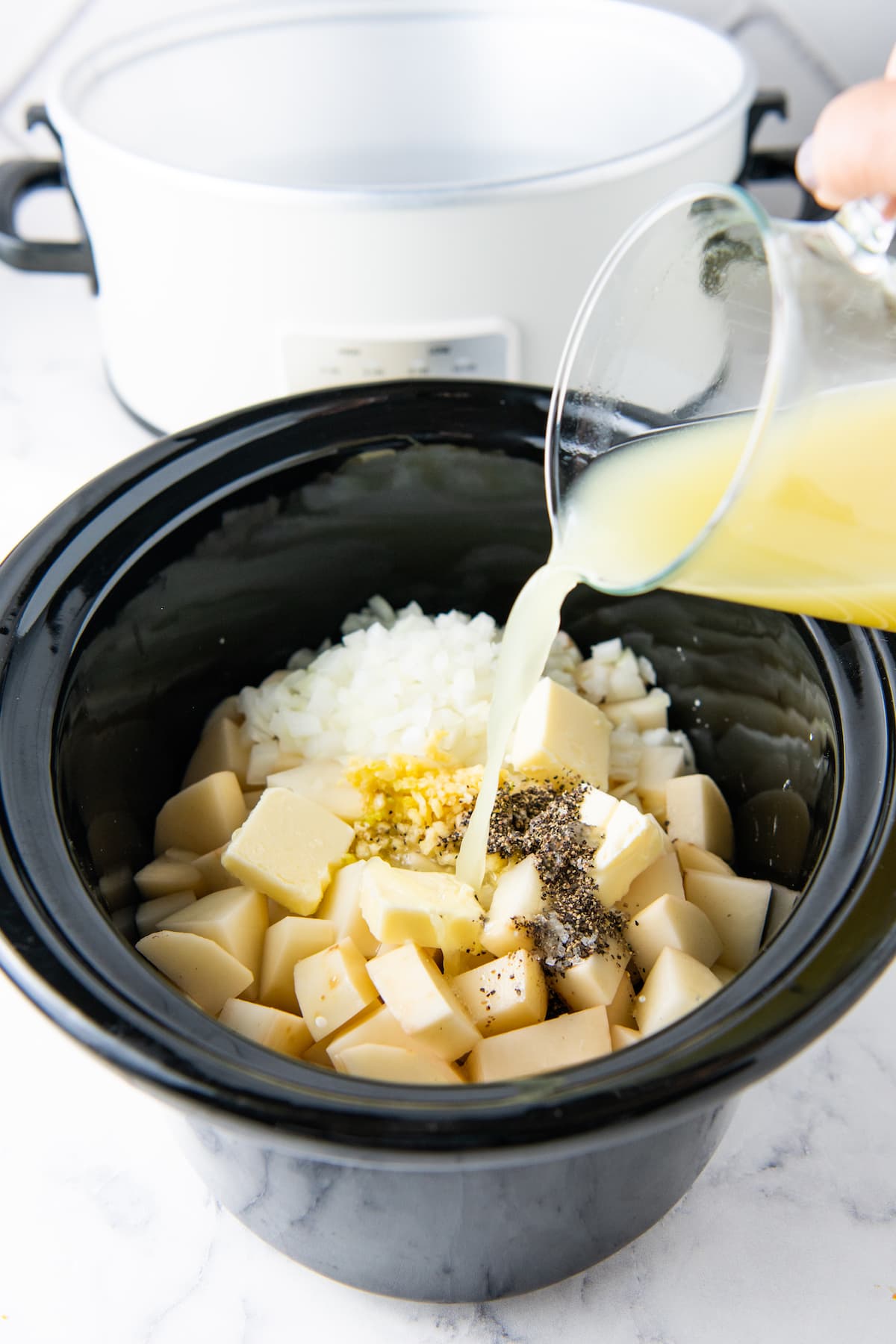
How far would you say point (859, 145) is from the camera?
826 millimetres

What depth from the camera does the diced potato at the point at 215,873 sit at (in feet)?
3.44

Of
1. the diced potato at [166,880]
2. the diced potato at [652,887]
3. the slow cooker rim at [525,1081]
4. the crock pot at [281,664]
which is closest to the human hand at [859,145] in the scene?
the crock pot at [281,664]

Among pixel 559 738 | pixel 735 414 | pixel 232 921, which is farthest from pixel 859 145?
pixel 232 921

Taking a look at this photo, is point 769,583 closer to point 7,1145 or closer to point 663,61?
point 7,1145

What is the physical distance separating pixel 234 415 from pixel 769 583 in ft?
1.83

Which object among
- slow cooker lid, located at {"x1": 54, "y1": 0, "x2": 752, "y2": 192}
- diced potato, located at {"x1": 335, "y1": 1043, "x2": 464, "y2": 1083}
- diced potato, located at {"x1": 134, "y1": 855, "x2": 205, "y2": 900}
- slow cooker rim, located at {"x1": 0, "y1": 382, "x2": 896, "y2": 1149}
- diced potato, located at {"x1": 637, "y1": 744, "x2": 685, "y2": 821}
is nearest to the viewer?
slow cooker rim, located at {"x1": 0, "y1": 382, "x2": 896, "y2": 1149}

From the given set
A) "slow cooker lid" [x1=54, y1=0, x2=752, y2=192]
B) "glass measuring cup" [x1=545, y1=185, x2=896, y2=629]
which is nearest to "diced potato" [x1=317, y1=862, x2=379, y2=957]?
"glass measuring cup" [x1=545, y1=185, x2=896, y2=629]

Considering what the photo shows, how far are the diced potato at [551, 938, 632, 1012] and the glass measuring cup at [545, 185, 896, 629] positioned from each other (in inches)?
11.7

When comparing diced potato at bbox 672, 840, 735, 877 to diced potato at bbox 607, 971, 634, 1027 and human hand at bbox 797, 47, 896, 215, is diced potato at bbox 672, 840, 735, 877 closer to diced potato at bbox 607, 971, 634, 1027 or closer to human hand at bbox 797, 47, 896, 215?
diced potato at bbox 607, 971, 634, 1027

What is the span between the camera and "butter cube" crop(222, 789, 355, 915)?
99cm

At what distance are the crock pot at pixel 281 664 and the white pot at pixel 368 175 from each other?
14 cm

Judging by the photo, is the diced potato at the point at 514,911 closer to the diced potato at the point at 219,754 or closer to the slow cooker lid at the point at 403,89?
the diced potato at the point at 219,754

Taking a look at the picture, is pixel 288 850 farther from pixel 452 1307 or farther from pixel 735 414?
pixel 735 414

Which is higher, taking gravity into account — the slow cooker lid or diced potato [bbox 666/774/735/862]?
the slow cooker lid
